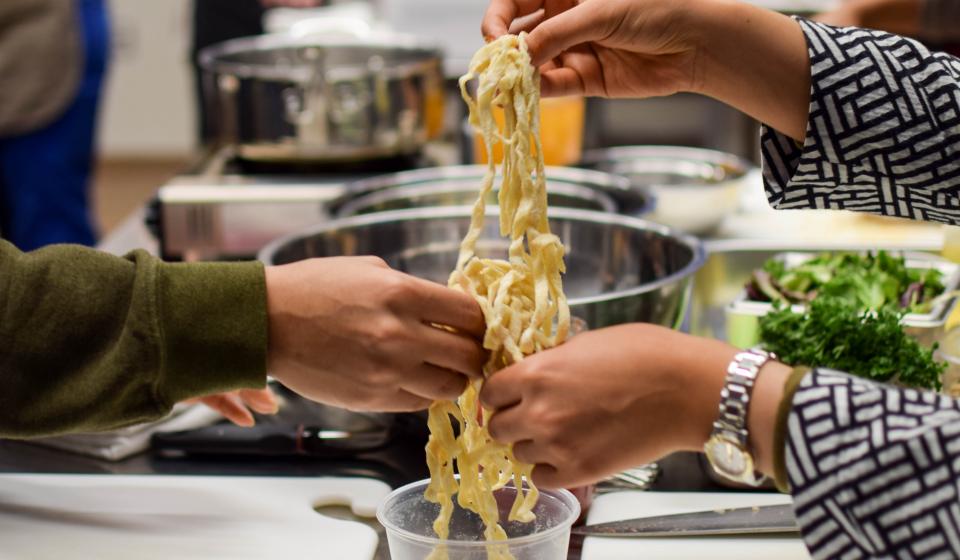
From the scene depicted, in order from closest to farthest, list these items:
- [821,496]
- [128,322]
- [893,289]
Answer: [821,496], [128,322], [893,289]

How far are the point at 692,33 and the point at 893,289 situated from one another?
0.53m

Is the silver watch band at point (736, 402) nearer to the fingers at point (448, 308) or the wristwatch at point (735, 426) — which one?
the wristwatch at point (735, 426)

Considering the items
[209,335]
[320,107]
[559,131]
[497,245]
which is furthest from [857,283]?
[320,107]

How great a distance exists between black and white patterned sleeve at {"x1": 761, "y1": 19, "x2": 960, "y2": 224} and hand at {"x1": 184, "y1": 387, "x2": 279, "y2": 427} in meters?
0.69

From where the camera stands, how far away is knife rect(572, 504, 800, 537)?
4.14ft

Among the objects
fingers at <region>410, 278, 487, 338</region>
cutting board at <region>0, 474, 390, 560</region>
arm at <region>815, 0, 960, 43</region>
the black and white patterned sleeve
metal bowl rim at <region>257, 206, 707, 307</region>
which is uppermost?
the black and white patterned sleeve

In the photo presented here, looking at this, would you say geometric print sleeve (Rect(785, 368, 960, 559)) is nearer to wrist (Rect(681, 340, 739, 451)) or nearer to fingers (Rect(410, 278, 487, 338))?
wrist (Rect(681, 340, 739, 451))

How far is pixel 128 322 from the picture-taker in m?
1.11

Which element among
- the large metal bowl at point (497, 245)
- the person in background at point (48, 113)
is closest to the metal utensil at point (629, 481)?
the large metal bowl at point (497, 245)

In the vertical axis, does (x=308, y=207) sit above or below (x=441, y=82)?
below

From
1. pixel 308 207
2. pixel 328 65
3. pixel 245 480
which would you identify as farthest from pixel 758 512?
pixel 328 65

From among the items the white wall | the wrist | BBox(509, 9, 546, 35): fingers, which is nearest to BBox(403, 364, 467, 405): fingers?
the wrist

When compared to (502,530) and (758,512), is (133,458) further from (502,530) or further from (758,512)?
(758,512)

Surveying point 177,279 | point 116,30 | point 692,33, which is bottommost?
point 116,30
